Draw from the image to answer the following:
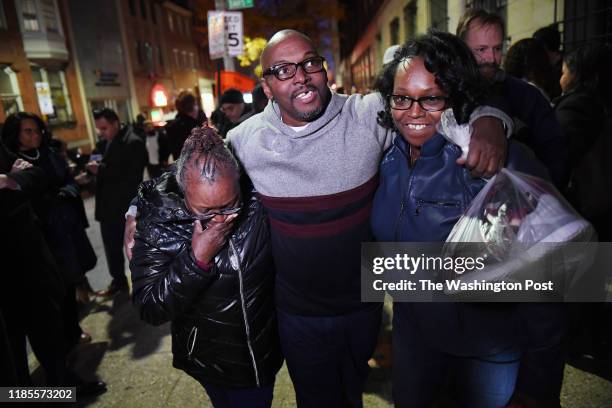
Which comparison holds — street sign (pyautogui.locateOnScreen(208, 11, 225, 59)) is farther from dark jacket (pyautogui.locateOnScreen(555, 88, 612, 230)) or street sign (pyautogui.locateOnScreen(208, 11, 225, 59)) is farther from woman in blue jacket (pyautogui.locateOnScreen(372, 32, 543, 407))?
woman in blue jacket (pyautogui.locateOnScreen(372, 32, 543, 407))

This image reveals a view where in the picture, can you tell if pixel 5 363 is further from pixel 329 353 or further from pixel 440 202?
pixel 440 202

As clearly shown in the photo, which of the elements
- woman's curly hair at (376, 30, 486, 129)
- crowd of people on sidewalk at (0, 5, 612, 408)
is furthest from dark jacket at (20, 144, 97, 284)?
woman's curly hair at (376, 30, 486, 129)

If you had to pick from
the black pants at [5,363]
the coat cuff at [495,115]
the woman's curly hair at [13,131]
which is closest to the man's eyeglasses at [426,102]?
the coat cuff at [495,115]

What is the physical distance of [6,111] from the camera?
52.5 ft

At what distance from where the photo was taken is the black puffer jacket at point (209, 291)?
5.67ft

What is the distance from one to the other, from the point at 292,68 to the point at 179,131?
14.9ft

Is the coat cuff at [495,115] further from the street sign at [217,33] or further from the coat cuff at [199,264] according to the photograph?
the street sign at [217,33]

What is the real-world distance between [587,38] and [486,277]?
4880 millimetres

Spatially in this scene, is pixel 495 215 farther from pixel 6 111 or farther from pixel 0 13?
pixel 0 13

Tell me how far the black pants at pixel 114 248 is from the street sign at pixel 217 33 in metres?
4.87

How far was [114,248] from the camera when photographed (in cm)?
465

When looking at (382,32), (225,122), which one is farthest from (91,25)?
(225,122)

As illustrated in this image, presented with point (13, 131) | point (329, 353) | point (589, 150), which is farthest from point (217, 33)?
point (329, 353)

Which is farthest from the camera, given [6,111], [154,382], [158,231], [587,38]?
[6,111]
